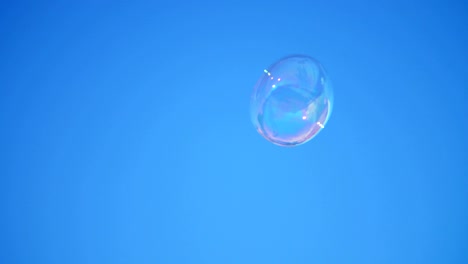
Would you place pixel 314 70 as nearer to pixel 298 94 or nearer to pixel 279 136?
pixel 298 94

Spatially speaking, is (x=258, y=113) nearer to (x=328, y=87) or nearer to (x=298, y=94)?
→ (x=298, y=94)

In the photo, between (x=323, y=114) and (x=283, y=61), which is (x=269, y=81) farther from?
(x=323, y=114)

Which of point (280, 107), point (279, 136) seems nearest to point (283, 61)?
point (280, 107)

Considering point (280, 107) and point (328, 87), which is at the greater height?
point (328, 87)

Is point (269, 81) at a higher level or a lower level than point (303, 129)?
higher

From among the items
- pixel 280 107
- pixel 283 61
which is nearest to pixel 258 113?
pixel 280 107

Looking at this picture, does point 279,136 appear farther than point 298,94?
Yes
